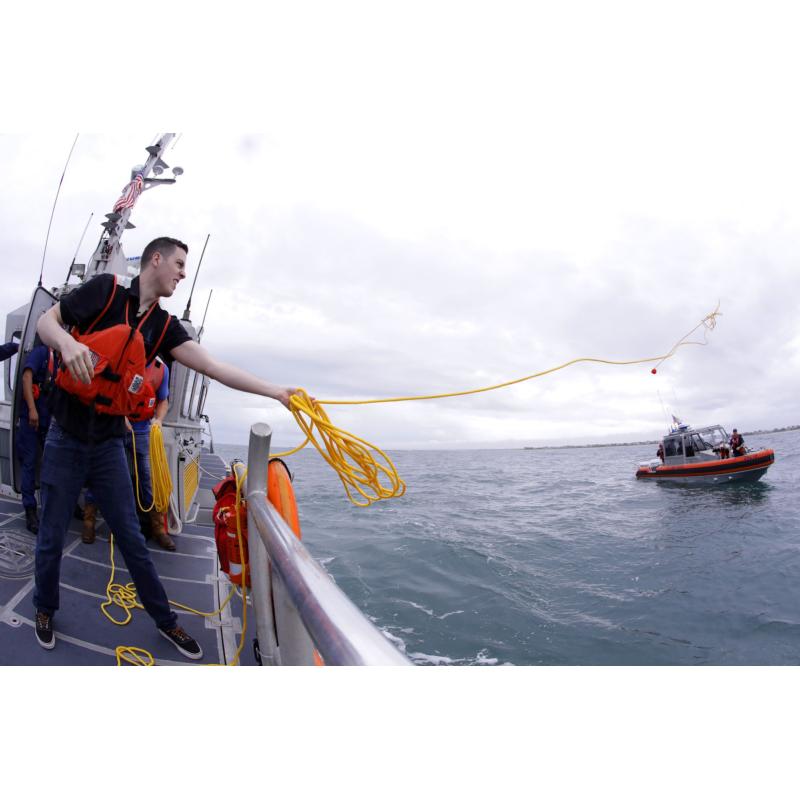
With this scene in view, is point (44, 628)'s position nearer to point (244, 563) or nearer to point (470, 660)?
point (244, 563)

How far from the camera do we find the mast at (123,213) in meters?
5.38

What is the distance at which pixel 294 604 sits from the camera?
1034 mm

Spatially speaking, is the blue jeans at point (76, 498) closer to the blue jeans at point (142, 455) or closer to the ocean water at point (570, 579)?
the blue jeans at point (142, 455)

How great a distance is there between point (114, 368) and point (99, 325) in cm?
21


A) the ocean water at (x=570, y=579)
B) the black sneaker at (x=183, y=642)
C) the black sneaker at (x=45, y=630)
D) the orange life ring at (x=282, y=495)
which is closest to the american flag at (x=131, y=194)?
the black sneaker at (x=45, y=630)

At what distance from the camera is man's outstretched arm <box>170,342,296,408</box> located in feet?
5.94

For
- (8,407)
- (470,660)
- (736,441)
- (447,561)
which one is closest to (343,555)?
(447,561)

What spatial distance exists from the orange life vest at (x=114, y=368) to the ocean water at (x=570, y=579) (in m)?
3.94

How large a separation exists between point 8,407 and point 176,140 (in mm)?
4030

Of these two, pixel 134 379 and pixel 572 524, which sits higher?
pixel 134 379

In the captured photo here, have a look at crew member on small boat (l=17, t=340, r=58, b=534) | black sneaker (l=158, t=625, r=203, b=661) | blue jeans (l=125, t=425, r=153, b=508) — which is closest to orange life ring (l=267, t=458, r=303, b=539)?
black sneaker (l=158, t=625, r=203, b=661)

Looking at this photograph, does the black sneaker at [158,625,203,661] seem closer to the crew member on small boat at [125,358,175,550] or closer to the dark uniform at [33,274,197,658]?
the dark uniform at [33,274,197,658]

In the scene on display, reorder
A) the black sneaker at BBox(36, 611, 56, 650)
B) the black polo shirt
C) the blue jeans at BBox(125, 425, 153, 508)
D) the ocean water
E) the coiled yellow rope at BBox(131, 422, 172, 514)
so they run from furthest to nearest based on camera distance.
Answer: the ocean water → the blue jeans at BBox(125, 425, 153, 508) → the coiled yellow rope at BBox(131, 422, 172, 514) → the black sneaker at BBox(36, 611, 56, 650) → the black polo shirt

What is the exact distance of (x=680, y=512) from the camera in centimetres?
1498
